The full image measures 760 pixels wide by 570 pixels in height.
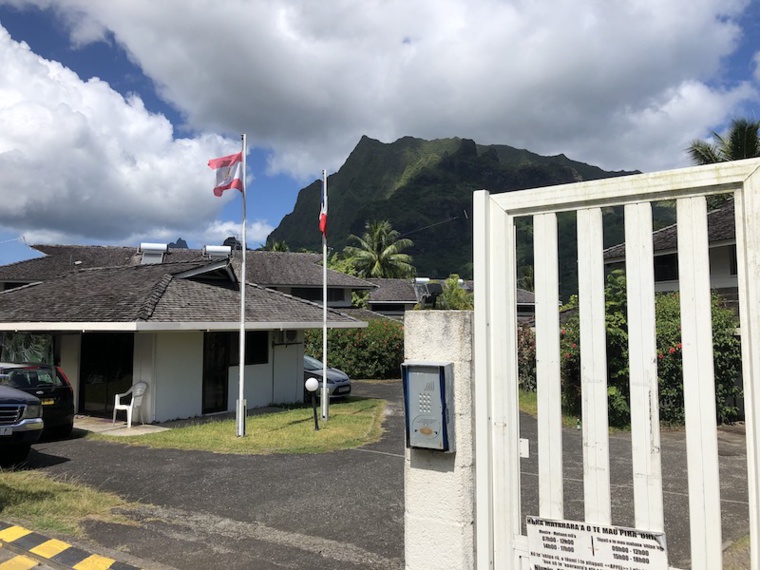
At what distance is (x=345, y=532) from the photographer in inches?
228

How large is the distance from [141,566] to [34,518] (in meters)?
2.13

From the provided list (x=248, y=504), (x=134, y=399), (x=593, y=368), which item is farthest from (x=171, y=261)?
(x=593, y=368)

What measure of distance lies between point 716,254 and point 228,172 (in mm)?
16244

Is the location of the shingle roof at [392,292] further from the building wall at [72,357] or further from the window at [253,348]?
the building wall at [72,357]

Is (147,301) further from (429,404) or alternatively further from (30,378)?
(429,404)

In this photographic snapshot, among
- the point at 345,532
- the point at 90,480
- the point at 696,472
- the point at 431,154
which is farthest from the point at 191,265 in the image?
the point at 431,154

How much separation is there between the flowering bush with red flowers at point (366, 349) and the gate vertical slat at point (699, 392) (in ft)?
73.4

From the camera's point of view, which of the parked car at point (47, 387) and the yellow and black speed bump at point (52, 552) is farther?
the parked car at point (47, 387)

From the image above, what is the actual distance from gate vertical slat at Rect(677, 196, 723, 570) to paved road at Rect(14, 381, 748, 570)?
3139mm

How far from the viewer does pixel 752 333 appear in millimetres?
2297

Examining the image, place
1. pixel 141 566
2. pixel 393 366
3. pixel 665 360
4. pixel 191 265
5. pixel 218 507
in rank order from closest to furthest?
pixel 141 566 < pixel 218 507 < pixel 665 360 < pixel 191 265 < pixel 393 366

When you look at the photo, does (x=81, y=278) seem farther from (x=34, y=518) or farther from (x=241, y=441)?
(x=34, y=518)

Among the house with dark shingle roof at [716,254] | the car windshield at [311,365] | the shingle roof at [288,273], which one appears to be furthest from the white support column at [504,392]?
the shingle roof at [288,273]

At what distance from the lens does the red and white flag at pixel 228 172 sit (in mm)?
11773
